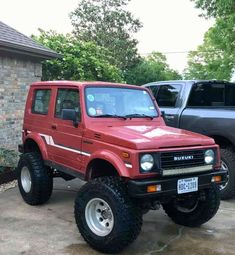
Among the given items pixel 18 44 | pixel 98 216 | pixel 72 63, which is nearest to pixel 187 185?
pixel 98 216

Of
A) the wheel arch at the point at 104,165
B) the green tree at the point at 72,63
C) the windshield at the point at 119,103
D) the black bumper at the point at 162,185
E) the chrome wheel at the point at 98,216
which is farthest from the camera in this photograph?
the green tree at the point at 72,63

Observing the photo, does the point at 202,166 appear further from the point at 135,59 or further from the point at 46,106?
the point at 135,59

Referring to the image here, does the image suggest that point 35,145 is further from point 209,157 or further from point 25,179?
point 209,157

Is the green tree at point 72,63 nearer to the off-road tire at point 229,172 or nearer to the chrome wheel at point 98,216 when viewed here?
the off-road tire at point 229,172

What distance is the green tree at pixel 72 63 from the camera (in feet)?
50.1

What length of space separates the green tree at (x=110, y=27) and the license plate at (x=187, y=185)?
31.3m

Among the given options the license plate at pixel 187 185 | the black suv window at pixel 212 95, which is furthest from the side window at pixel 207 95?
the license plate at pixel 187 185

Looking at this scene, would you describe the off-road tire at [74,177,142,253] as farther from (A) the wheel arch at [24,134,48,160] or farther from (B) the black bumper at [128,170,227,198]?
(A) the wheel arch at [24,134,48,160]

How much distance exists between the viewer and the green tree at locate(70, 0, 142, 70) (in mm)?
35844

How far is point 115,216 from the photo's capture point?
443 cm

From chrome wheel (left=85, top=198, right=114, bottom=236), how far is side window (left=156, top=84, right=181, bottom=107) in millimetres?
3666

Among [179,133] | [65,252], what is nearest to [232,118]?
[179,133]

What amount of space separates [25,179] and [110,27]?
3126 centimetres

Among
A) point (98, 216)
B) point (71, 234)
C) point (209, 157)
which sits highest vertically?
point (209, 157)
